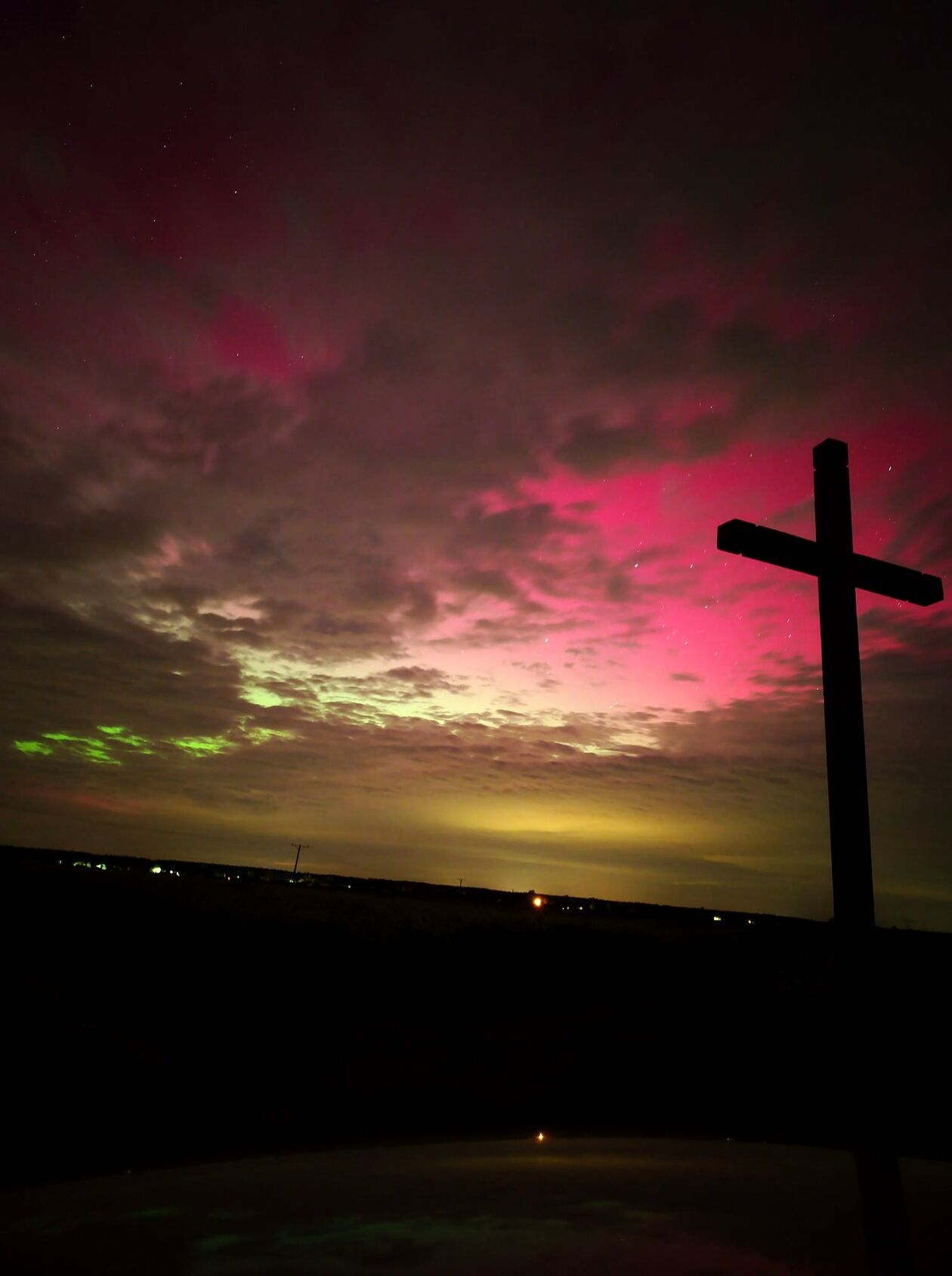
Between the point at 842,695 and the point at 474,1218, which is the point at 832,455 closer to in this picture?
the point at 842,695

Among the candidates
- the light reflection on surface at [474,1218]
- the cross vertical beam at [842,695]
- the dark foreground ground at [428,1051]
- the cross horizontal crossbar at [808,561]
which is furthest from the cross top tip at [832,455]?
the light reflection on surface at [474,1218]

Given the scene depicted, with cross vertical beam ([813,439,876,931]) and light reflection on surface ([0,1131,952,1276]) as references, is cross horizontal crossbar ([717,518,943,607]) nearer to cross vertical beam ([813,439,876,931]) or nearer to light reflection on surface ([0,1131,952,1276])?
cross vertical beam ([813,439,876,931])

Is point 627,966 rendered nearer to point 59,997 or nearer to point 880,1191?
point 59,997

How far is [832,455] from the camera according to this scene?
17.2 feet

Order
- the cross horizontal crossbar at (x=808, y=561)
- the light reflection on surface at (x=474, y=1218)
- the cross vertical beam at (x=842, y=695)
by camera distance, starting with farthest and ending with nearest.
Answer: the cross horizontal crossbar at (x=808, y=561) → the cross vertical beam at (x=842, y=695) → the light reflection on surface at (x=474, y=1218)

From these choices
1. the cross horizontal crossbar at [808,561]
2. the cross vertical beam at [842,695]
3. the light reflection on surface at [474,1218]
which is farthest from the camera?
the cross horizontal crossbar at [808,561]

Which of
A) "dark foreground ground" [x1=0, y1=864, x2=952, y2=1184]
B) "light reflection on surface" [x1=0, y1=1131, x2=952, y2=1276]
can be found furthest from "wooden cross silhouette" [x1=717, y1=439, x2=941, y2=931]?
"light reflection on surface" [x1=0, y1=1131, x2=952, y2=1276]

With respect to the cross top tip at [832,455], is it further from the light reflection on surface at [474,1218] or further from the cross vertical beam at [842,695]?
the light reflection on surface at [474,1218]

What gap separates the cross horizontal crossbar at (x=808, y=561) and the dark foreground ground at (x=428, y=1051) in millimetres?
2437

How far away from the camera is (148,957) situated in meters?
13.4

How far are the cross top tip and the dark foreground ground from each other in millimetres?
3076

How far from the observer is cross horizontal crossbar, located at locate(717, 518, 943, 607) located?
5.09 metres

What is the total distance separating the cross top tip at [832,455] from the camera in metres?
5.25

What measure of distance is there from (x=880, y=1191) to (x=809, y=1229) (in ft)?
1.74
